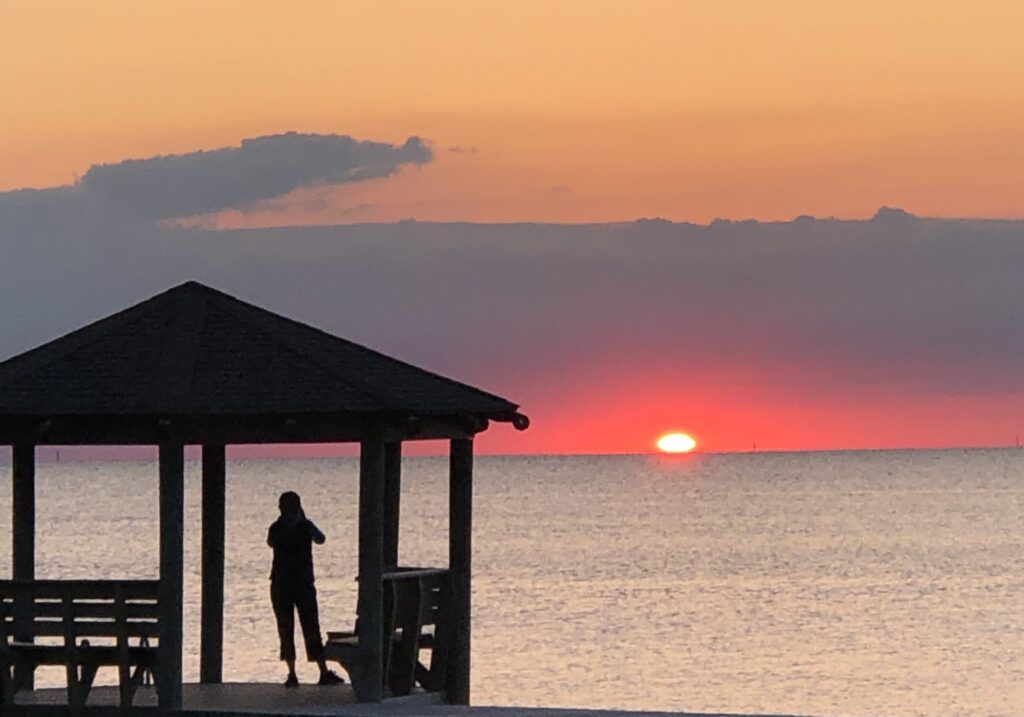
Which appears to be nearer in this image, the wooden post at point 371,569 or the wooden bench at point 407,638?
the wooden post at point 371,569

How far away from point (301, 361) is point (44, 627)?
2.80 metres

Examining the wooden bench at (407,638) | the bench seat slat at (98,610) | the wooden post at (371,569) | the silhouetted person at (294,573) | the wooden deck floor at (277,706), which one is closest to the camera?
the wooden deck floor at (277,706)

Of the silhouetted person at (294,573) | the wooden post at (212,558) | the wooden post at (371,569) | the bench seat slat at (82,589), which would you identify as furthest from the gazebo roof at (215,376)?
the wooden post at (212,558)

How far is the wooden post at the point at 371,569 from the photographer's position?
59.3 feet

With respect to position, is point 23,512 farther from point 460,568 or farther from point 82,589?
point 460,568

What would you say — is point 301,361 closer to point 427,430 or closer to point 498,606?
point 427,430

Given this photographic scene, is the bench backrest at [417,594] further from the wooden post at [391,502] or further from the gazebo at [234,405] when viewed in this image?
the wooden post at [391,502]

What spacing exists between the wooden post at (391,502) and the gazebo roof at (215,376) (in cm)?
94

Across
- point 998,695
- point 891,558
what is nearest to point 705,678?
point 998,695

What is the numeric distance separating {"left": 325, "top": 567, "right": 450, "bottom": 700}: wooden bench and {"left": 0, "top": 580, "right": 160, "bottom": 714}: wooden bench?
154 centimetres

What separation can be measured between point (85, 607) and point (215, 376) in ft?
6.52

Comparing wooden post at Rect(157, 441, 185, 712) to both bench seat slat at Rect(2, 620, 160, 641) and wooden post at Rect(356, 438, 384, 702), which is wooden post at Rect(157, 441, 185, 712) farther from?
wooden post at Rect(356, 438, 384, 702)

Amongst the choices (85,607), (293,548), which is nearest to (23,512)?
(85,607)

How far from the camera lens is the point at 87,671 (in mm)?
17938
